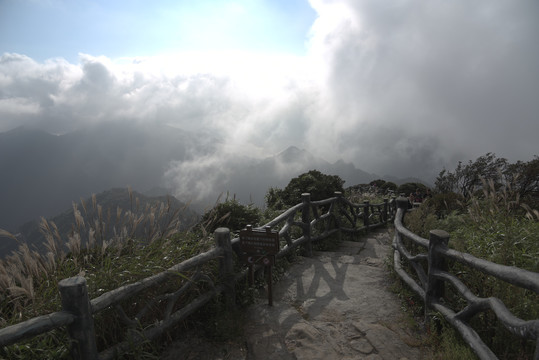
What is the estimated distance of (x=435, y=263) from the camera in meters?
3.31

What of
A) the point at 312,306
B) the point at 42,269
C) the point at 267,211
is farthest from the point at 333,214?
the point at 42,269

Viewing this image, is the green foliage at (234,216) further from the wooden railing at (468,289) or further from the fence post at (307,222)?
the wooden railing at (468,289)

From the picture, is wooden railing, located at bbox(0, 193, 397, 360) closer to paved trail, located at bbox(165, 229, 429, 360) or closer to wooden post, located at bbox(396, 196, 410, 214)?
paved trail, located at bbox(165, 229, 429, 360)

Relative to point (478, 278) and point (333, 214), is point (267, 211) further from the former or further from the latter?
point (478, 278)

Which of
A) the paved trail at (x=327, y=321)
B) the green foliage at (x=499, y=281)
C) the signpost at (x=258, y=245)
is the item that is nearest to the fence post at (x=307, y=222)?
the paved trail at (x=327, y=321)

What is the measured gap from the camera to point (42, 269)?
2.89 metres

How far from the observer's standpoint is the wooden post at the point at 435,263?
10.7ft

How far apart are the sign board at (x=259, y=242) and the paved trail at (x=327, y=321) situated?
0.80m

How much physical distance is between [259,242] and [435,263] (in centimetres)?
201

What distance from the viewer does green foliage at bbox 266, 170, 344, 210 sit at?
35.6 feet

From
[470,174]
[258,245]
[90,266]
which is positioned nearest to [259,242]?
[258,245]

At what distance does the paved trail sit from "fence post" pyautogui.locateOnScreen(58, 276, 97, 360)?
0.96 metres

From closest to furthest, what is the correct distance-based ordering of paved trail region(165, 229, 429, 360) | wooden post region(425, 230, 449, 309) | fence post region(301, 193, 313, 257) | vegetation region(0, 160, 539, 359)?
vegetation region(0, 160, 539, 359) → paved trail region(165, 229, 429, 360) → wooden post region(425, 230, 449, 309) → fence post region(301, 193, 313, 257)

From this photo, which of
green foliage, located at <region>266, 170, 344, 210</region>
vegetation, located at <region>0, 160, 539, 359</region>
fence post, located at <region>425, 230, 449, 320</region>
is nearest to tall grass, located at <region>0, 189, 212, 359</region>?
vegetation, located at <region>0, 160, 539, 359</region>
